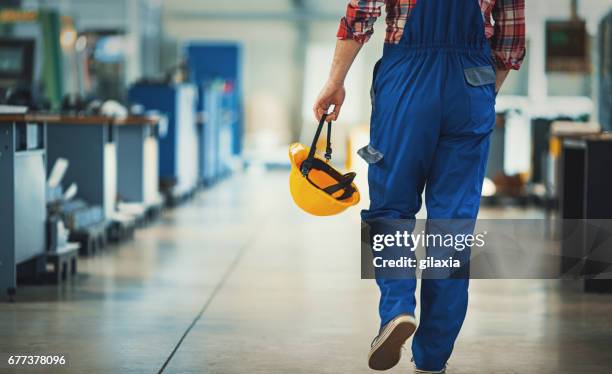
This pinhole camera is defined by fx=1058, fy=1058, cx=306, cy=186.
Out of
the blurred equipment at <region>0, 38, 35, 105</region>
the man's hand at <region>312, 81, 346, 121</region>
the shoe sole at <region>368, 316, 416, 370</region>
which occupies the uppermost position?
the blurred equipment at <region>0, 38, 35, 105</region>

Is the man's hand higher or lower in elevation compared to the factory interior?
higher

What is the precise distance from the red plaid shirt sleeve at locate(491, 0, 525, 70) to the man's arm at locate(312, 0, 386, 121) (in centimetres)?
41

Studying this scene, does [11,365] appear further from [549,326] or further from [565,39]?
[565,39]

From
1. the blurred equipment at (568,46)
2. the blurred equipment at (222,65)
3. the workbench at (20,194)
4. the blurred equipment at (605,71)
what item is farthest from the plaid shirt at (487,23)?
the blurred equipment at (222,65)

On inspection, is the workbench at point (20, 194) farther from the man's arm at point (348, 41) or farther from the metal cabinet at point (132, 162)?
the metal cabinet at point (132, 162)

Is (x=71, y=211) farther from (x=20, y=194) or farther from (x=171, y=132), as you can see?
(x=171, y=132)

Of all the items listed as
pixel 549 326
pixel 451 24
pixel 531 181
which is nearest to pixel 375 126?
pixel 451 24

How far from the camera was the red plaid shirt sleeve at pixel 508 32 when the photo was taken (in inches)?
123

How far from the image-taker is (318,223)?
372 inches

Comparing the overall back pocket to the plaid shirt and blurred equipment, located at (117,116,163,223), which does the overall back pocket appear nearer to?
the plaid shirt

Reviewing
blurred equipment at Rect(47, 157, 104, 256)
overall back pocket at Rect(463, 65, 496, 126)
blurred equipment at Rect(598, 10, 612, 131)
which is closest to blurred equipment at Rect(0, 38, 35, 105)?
blurred equipment at Rect(47, 157, 104, 256)

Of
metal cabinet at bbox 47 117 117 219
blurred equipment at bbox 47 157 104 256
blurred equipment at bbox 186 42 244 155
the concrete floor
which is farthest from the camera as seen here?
blurred equipment at bbox 186 42 244 155

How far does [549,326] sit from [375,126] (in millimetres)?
1768

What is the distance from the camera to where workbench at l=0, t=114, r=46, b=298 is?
4.97 meters
